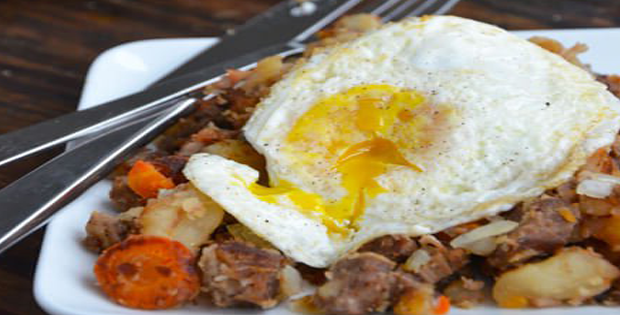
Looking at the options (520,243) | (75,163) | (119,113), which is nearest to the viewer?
(520,243)

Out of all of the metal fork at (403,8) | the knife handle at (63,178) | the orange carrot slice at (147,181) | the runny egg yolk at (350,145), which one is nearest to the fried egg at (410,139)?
the runny egg yolk at (350,145)

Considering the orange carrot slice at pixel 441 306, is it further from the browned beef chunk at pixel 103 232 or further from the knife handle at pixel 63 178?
the knife handle at pixel 63 178

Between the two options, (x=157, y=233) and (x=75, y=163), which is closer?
(x=157, y=233)


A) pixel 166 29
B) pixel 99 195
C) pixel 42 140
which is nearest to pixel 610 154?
pixel 99 195

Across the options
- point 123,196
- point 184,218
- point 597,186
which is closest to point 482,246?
point 597,186

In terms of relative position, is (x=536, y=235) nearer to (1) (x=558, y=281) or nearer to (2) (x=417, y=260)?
(1) (x=558, y=281)

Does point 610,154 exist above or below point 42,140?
below

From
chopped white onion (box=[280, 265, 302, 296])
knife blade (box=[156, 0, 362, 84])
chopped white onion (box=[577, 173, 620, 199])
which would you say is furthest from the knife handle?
chopped white onion (box=[577, 173, 620, 199])

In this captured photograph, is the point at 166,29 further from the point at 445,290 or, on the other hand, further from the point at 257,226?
the point at 445,290

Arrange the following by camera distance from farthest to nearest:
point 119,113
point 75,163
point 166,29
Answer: point 166,29
point 119,113
point 75,163
